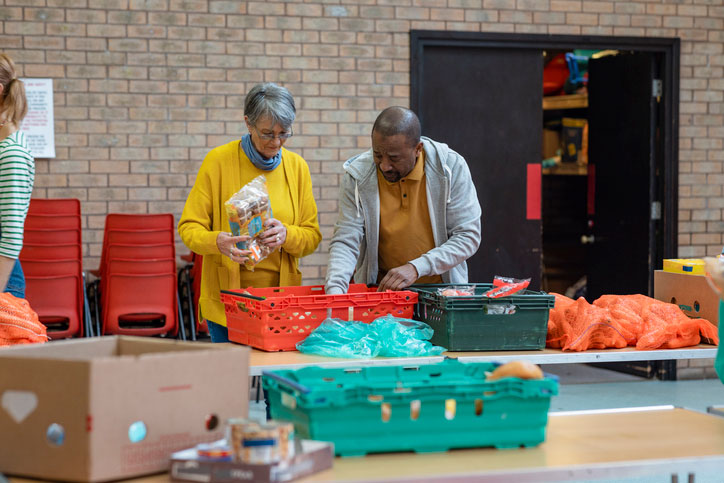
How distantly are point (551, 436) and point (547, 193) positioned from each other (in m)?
7.37

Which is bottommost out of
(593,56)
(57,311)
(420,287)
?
(57,311)

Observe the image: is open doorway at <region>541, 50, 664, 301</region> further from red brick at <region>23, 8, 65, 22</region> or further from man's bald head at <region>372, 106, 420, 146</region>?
red brick at <region>23, 8, 65, 22</region>

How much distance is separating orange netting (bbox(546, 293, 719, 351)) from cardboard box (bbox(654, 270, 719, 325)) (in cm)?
14

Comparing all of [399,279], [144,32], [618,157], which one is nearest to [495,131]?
[618,157]

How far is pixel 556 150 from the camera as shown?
354 inches

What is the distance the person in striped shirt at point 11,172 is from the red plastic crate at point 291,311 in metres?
0.78

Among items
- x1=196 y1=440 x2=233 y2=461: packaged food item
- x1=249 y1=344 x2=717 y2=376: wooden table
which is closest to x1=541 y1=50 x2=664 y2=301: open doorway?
x1=249 y1=344 x2=717 y2=376: wooden table

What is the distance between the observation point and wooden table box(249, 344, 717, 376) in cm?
279

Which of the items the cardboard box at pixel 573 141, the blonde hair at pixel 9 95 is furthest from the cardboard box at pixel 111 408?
the cardboard box at pixel 573 141

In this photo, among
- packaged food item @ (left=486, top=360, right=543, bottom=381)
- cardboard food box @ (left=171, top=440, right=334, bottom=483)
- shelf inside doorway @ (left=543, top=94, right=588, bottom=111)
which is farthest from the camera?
shelf inside doorway @ (left=543, top=94, right=588, bottom=111)

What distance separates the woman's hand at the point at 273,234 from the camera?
3.32 metres

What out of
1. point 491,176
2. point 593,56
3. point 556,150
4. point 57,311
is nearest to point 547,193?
point 556,150

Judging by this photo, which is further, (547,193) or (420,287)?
(547,193)

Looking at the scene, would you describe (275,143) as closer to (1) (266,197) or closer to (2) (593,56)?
(1) (266,197)
